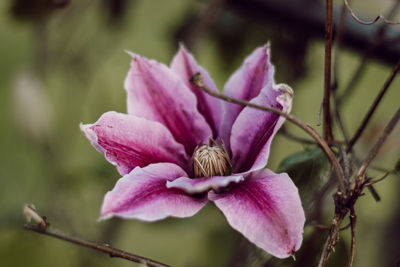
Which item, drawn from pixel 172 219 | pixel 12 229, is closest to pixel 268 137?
pixel 172 219

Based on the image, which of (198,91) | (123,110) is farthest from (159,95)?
(123,110)

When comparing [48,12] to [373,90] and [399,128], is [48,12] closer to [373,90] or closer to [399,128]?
[399,128]

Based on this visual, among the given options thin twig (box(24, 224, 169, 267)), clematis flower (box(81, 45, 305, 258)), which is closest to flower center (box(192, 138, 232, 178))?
clematis flower (box(81, 45, 305, 258))

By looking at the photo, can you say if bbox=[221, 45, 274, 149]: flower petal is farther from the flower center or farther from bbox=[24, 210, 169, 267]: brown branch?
bbox=[24, 210, 169, 267]: brown branch

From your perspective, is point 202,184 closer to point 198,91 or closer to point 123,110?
point 198,91

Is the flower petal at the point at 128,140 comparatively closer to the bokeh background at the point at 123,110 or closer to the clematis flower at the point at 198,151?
the clematis flower at the point at 198,151

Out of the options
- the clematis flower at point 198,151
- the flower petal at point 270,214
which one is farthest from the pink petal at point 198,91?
the flower petal at point 270,214
